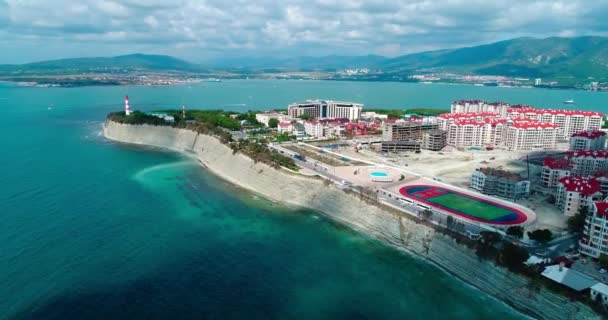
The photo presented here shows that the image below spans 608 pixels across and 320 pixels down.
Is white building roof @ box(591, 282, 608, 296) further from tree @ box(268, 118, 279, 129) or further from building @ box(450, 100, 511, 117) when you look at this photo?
building @ box(450, 100, 511, 117)

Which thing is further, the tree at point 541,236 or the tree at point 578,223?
the tree at point 578,223

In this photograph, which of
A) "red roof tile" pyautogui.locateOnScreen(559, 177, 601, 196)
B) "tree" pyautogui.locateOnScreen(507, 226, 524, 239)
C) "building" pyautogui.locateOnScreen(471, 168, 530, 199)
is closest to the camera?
"tree" pyautogui.locateOnScreen(507, 226, 524, 239)

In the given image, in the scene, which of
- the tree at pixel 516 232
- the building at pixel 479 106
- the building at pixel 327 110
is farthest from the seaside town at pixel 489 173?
the building at pixel 327 110

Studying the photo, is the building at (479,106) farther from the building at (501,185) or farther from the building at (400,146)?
the building at (501,185)

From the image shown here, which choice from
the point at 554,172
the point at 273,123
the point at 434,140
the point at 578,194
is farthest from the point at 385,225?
the point at 273,123

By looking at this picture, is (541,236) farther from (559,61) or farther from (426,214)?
(559,61)

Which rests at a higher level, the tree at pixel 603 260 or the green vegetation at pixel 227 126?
the green vegetation at pixel 227 126

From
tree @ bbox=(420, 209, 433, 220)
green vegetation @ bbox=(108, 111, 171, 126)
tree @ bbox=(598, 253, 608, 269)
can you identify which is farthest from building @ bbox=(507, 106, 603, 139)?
green vegetation @ bbox=(108, 111, 171, 126)
